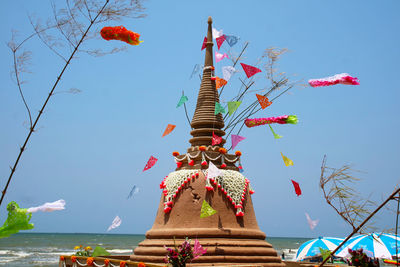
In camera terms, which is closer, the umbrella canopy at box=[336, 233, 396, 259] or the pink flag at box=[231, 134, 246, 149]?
the pink flag at box=[231, 134, 246, 149]

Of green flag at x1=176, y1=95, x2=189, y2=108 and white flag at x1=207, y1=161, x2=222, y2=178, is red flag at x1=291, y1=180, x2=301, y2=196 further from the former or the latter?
green flag at x1=176, y1=95, x2=189, y2=108

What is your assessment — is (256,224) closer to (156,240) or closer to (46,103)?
(156,240)

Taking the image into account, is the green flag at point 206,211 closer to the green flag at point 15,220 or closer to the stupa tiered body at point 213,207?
the stupa tiered body at point 213,207

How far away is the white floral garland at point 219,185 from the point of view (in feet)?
39.2

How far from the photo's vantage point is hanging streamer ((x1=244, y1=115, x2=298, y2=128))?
12891 mm

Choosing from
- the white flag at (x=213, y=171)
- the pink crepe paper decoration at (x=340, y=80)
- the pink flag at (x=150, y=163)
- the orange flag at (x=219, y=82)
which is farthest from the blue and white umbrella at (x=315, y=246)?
the pink crepe paper decoration at (x=340, y=80)

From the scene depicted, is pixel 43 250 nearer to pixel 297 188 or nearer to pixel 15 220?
pixel 297 188

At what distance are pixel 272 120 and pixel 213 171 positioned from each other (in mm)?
2945

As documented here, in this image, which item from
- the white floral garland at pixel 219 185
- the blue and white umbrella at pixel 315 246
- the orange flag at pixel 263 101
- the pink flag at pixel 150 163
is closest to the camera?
the white floral garland at pixel 219 185

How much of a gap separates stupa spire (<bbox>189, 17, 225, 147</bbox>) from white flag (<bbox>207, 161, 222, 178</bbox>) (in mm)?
1788

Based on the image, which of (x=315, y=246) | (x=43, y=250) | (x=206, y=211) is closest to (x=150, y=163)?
(x=206, y=211)

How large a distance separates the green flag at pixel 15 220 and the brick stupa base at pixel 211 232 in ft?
29.9

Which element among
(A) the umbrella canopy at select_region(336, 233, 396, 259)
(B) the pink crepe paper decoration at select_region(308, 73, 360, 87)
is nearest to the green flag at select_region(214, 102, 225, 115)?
(B) the pink crepe paper decoration at select_region(308, 73, 360, 87)

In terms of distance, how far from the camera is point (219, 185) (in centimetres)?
1192
